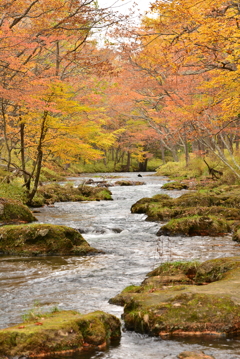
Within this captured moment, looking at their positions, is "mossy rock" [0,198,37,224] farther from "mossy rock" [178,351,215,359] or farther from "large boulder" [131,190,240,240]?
"mossy rock" [178,351,215,359]

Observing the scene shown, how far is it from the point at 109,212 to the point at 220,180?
8990mm

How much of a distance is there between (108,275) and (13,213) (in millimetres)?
5629

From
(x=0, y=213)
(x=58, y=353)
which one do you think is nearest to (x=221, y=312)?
(x=58, y=353)

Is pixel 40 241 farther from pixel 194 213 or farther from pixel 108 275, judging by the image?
pixel 194 213

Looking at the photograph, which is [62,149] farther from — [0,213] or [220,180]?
[220,180]

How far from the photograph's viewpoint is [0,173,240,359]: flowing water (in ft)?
12.3

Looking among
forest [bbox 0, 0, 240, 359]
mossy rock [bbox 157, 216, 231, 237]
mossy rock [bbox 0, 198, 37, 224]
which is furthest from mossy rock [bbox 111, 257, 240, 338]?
mossy rock [bbox 0, 198, 37, 224]

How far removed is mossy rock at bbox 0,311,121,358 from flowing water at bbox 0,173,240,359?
0.13 meters

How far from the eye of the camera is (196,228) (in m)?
9.94

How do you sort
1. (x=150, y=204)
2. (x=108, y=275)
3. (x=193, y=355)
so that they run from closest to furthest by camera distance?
(x=193, y=355) < (x=108, y=275) < (x=150, y=204)

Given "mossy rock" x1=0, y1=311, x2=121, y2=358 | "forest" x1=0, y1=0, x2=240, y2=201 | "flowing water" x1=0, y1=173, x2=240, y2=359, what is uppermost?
"forest" x1=0, y1=0, x2=240, y2=201

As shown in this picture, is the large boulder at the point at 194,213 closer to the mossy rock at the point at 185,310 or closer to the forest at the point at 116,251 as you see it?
the forest at the point at 116,251

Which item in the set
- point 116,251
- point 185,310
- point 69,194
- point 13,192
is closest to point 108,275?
point 116,251

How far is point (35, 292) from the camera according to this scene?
17.9ft
